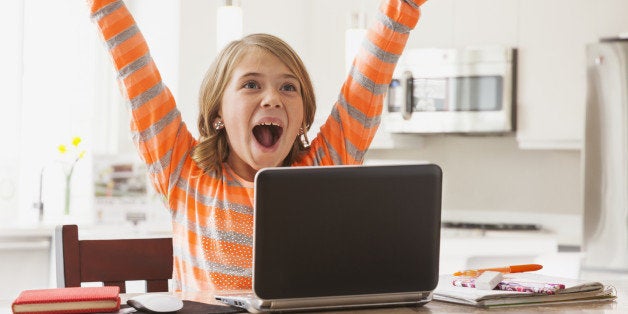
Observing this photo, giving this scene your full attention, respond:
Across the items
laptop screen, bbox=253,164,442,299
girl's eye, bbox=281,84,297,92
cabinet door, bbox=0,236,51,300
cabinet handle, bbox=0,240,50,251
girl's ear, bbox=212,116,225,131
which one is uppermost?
girl's eye, bbox=281,84,297,92

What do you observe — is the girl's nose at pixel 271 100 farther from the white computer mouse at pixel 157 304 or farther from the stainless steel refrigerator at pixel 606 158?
the stainless steel refrigerator at pixel 606 158

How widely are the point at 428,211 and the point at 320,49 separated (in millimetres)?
3553

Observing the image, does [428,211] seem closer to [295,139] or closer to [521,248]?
[295,139]

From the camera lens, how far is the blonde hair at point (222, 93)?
1.67 meters

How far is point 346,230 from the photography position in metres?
1.20

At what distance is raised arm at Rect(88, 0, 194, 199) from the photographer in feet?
5.34

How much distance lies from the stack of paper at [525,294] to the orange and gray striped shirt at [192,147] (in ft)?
1.19

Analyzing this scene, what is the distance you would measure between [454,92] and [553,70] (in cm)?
48

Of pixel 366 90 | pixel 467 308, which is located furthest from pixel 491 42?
pixel 467 308

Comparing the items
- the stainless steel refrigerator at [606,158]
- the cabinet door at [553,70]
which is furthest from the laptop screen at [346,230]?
the cabinet door at [553,70]

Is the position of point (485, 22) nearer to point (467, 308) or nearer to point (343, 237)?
point (467, 308)

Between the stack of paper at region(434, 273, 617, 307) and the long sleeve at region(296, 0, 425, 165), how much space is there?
1.15 ft

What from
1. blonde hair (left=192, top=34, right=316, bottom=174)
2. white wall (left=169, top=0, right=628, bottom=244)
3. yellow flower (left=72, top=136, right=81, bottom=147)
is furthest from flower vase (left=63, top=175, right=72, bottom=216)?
blonde hair (left=192, top=34, right=316, bottom=174)

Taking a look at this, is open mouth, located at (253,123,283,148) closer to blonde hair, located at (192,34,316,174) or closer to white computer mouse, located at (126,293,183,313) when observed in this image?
blonde hair, located at (192,34,316,174)
